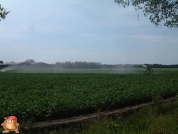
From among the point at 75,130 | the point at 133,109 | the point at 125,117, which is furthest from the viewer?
the point at 133,109

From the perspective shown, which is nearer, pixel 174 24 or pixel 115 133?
pixel 115 133

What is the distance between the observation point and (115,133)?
6.76m

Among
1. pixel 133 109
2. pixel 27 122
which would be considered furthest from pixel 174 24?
pixel 27 122

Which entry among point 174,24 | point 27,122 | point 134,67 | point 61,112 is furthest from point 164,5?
point 134,67

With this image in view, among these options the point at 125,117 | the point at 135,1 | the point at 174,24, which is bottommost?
the point at 125,117

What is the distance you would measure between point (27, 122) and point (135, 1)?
20118 mm

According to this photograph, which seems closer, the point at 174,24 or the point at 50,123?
the point at 50,123

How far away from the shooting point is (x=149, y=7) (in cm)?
2497

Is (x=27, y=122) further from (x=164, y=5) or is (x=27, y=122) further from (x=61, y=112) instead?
(x=164, y=5)

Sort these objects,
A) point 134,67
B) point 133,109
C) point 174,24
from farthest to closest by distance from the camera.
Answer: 1. point 134,67
2. point 174,24
3. point 133,109

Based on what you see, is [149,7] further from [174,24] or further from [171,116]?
[171,116]

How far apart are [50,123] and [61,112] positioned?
1298mm

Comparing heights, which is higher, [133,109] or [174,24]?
[174,24]

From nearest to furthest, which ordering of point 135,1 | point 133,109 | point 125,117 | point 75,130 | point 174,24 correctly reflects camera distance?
point 75,130 → point 125,117 → point 133,109 → point 135,1 → point 174,24
